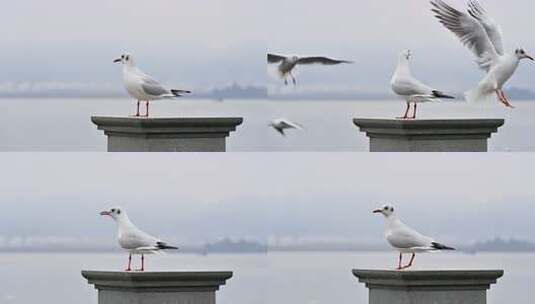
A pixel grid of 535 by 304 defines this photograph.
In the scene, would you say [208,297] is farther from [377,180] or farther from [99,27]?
[99,27]

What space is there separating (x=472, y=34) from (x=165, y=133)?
45.5 inches

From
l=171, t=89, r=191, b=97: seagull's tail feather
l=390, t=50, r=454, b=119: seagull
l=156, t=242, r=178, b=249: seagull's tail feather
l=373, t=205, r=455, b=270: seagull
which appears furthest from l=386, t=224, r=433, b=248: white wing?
l=171, t=89, r=191, b=97: seagull's tail feather

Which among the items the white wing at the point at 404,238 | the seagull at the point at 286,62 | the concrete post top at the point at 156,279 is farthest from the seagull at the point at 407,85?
the concrete post top at the point at 156,279

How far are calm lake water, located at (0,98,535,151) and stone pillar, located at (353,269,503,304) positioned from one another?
48 cm

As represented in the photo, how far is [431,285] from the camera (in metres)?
4.52

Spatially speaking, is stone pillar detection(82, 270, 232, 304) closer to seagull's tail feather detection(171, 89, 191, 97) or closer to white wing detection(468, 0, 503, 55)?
seagull's tail feather detection(171, 89, 191, 97)

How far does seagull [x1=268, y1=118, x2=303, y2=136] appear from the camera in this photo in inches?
180

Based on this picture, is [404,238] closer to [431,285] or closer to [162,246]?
[431,285]

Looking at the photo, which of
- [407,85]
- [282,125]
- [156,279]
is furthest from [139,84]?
[407,85]

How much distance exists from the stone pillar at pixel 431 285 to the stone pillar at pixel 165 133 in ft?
2.31

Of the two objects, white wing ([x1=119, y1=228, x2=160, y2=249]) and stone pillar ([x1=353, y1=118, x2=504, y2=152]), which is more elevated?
stone pillar ([x1=353, y1=118, x2=504, y2=152])

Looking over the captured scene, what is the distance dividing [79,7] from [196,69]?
478 mm

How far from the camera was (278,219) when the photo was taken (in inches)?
180

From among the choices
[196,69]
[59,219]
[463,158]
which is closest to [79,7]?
[196,69]
